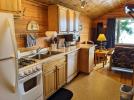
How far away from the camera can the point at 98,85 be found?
3.86m

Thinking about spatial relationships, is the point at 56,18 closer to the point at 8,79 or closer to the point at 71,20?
the point at 71,20

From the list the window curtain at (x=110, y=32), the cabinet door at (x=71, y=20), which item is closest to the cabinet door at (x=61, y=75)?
the cabinet door at (x=71, y=20)

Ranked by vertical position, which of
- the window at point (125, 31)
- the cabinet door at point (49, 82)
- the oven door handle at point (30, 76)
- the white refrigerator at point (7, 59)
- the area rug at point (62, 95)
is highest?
the window at point (125, 31)

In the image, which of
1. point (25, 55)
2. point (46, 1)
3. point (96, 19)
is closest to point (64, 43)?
point (46, 1)

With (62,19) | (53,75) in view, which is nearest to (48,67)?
(53,75)

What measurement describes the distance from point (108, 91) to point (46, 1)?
266 cm

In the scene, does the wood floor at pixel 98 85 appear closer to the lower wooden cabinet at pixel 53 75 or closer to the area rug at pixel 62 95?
the area rug at pixel 62 95

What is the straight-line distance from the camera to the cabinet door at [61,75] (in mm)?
3311

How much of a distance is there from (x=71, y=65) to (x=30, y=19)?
1634mm

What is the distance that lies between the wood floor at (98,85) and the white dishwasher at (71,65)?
172mm

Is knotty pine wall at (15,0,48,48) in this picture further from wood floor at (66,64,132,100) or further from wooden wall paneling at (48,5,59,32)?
wood floor at (66,64,132,100)

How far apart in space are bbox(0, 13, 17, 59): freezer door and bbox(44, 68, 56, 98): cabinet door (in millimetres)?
1215

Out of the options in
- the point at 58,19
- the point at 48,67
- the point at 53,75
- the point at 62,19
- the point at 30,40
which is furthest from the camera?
the point at 62,19

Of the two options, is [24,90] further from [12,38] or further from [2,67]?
[12,38]
